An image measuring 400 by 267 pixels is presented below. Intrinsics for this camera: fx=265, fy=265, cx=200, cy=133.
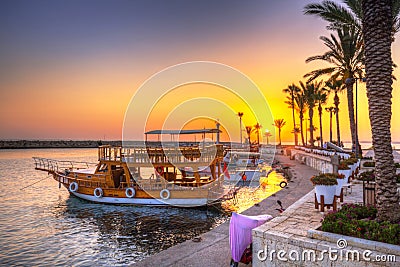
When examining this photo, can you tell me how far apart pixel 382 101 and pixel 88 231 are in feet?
43.8

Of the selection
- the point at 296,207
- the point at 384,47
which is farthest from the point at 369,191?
the point at 384,47

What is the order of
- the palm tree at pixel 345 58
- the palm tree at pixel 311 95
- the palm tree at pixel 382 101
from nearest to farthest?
the palm tree at pixel 382 101
the palm tree at pixel 345 58
the palm tree at pixel 311 95

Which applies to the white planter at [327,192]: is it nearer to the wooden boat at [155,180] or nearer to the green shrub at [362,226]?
the green shrub at [362,226]

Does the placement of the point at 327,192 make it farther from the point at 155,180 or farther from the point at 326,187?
the point at 155,180

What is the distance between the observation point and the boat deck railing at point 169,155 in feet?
54.2

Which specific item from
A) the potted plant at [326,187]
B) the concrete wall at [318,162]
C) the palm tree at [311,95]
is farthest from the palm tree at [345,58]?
the palm tree at [311,95]

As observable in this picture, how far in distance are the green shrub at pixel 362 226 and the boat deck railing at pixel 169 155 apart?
10.8 m

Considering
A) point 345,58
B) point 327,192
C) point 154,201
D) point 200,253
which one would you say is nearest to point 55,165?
point 154,201

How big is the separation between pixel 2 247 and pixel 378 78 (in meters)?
15.1

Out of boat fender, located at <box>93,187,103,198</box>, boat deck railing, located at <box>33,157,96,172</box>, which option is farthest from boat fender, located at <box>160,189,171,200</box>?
boat deck railing, located at <box>33,157,96,172</box>

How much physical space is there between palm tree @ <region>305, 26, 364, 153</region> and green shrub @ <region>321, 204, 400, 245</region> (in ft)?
56.5

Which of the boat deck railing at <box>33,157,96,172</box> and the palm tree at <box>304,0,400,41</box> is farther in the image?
the boat deck railing at <box>33,157,96,172</box>

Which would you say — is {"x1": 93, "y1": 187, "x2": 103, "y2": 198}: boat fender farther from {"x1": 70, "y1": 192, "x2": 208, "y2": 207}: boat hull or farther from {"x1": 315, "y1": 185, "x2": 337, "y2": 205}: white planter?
{"x1": 315, "y1": 185, "x2": 337, "y2": 205}: white planter

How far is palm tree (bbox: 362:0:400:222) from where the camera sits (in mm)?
5645
